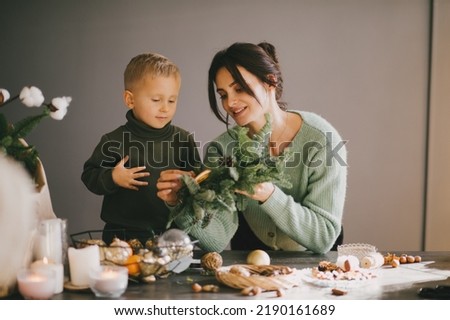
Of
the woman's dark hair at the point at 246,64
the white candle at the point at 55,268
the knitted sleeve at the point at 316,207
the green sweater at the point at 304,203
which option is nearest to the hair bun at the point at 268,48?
the woman's dark hair at the point at 246,64

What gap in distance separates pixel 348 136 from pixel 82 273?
0.93m

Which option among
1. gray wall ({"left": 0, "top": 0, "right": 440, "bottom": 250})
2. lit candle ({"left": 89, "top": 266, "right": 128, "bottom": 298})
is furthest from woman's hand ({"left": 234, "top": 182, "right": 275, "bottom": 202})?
lit candle ({"left": 89, "top": 266, "right": 128, "bottom": 298})

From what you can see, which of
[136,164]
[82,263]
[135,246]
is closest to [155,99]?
[136,164]

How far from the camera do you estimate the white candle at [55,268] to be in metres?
1.26

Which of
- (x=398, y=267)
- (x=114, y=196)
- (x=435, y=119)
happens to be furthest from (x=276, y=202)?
(x=435, y=119)

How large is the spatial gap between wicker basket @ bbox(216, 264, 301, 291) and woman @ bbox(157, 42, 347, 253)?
0.83 feet

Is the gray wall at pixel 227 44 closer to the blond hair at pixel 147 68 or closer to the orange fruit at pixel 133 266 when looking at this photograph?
the blond hair at pixel 147 68

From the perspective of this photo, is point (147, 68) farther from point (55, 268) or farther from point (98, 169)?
point (55, 268)

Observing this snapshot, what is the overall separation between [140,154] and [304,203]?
20.2 inches

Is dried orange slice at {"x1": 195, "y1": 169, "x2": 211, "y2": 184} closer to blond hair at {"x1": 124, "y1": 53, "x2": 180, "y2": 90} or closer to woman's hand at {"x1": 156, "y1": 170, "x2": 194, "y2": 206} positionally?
woman's hand at {"x1": 156, "y1": 170, "x2": 194, "y2": 206}

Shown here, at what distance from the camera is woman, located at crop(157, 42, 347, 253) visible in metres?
1.65

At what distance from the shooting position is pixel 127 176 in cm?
165

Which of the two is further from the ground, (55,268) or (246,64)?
(246,64)
